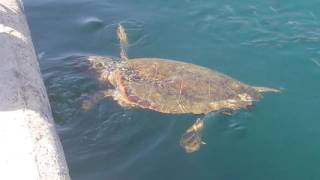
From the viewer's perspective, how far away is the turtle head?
6.41 meters

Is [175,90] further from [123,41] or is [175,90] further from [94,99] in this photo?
[123,41]

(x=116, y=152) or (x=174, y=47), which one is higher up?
(x=174, y=47)

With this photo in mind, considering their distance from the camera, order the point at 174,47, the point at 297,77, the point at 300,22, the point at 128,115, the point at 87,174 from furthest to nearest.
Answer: the point at 300,22 → the point at 174,47 → the point at 297,77 → the point at 128,115 → the point at 87,174

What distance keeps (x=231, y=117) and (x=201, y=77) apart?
1.93 feet

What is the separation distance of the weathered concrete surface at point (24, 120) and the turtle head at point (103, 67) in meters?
1.23

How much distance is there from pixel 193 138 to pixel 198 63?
176 centimetres

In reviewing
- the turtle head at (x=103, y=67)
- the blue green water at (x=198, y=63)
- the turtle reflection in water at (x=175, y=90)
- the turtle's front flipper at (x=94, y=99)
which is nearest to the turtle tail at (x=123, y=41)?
the blue green water at (x=198, y=63)

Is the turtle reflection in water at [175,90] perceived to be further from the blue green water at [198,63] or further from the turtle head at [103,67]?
the blue green water at [198,63]

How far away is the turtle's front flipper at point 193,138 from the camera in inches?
216

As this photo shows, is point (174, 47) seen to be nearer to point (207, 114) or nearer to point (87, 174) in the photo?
point (207, 114)

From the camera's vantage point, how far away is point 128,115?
19.6 feet

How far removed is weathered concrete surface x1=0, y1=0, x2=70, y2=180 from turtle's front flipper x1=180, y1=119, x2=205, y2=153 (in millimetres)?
1634

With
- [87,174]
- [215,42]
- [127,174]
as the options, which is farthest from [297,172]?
[215,42]

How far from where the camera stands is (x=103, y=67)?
648 cm
